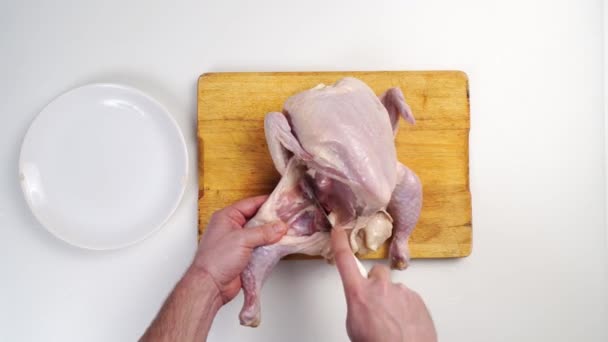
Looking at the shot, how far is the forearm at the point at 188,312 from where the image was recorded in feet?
4.50

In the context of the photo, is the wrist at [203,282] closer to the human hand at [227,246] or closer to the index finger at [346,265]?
the human hand at [227,246]

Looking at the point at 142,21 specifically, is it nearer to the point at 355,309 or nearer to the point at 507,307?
the point at 355,309

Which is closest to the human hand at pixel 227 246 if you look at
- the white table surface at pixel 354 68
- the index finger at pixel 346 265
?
the index finger at pixel 346 265

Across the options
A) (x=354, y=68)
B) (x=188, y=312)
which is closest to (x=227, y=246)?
(x=188, y=312)

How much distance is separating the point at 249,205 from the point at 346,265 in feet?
1.50

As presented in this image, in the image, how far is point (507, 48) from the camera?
179 centimetres

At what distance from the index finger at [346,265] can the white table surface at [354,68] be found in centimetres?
41

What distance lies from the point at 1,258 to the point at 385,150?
160 centimetres

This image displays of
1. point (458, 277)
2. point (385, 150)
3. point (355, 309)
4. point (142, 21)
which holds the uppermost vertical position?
point (142, 21)

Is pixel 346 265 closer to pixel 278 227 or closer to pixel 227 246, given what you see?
pixel 278 227

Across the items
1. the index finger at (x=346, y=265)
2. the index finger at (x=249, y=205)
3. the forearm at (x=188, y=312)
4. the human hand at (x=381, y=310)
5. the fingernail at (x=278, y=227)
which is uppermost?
the index finger at (x=249, y=205)

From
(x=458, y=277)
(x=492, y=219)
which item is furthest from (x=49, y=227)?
(x=492, y=219)

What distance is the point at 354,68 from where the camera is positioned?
5.83 feet

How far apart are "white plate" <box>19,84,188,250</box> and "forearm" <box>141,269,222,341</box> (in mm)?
357
